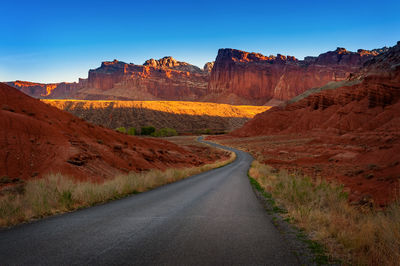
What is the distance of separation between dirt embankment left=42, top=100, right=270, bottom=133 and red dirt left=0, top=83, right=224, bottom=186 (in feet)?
268

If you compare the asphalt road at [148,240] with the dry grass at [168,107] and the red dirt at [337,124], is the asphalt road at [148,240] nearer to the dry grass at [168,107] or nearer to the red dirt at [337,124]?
the red dirt at [337,124]

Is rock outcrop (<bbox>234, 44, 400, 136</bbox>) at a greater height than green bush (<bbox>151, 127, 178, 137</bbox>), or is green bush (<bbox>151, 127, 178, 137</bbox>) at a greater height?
rock outcrop (<bbox>234, 44, 400, 136</bbox>)

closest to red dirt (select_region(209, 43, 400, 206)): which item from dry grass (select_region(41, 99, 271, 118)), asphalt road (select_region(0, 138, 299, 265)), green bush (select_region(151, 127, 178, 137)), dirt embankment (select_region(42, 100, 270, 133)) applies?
asphalt road (select_region(0, 138, 299, 265))

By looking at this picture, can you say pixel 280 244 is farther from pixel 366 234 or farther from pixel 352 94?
pixel 352 94

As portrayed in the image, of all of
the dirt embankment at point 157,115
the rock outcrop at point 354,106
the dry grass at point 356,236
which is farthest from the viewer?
the dirt embankment at point 157,115

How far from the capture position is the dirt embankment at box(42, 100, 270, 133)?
10956 cm

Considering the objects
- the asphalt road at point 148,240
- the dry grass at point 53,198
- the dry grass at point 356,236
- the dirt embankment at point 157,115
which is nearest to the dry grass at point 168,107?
the dirt embankment at point 157,115

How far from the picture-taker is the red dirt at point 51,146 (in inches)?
589

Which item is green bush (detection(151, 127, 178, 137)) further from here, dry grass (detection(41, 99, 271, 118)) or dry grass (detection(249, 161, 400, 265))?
dry grass (detection(249, 161, 400, 265))

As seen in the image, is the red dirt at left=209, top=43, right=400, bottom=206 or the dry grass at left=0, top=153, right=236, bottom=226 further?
the red dirt at left=209, top=43, right=400, bottom=206

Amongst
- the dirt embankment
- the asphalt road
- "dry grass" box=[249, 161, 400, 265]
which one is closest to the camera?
"dry grass" box=[249, 161, 400, 265]

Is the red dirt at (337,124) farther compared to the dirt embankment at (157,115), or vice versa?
the dirt embankment at (157,115)

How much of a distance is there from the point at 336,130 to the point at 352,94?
45.6 feet

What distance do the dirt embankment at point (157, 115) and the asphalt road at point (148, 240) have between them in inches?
3933
